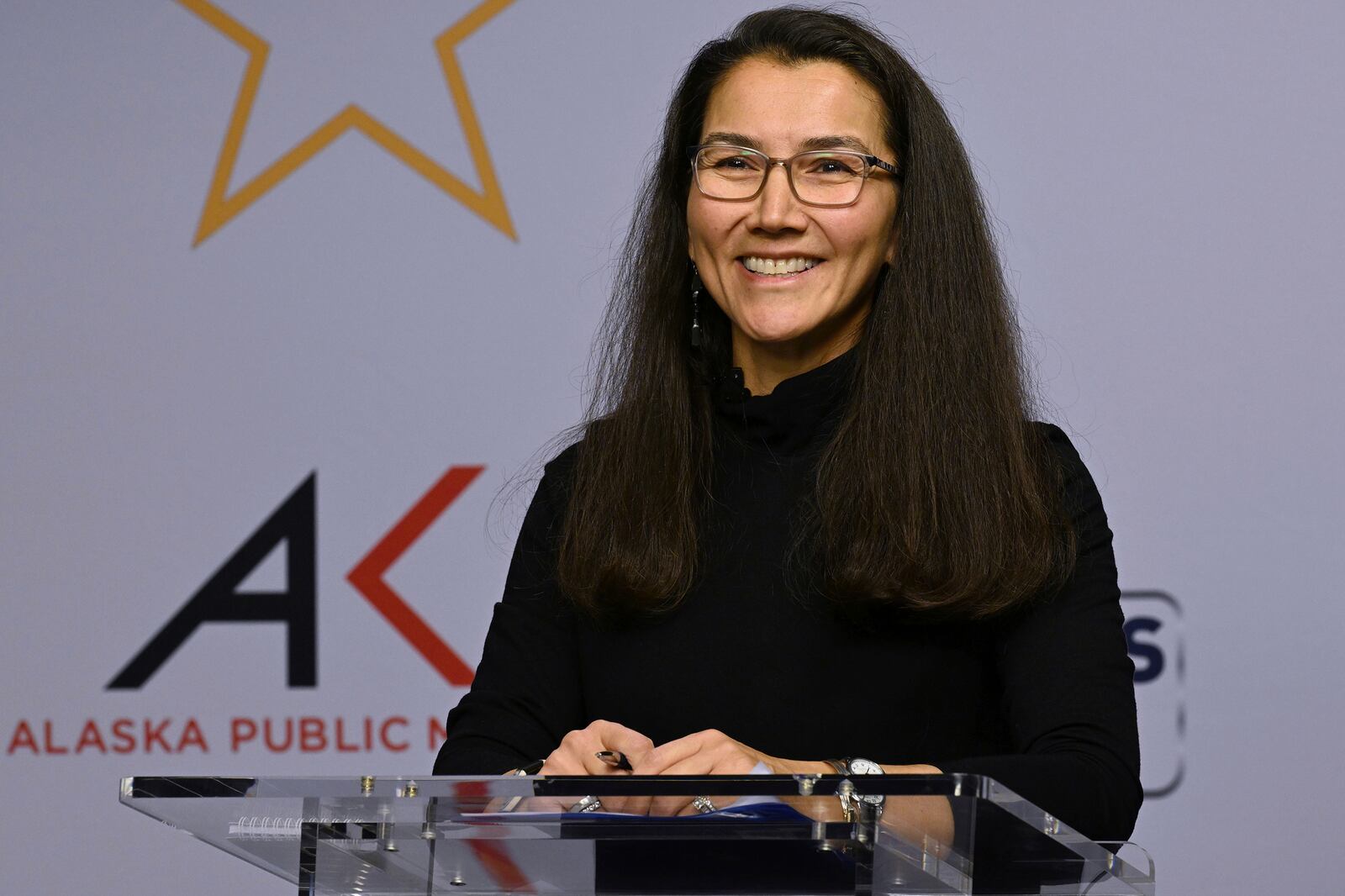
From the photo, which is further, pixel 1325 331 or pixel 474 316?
pixel 474 316

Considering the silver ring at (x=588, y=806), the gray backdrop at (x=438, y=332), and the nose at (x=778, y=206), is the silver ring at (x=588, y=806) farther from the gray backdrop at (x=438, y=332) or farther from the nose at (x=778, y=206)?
the gray backdrop at (x=438, y=332)

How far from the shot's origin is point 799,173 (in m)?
1.59

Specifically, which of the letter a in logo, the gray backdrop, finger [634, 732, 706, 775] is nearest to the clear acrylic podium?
finger [634, 732, 706, 775]

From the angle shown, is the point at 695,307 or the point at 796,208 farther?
the point at 695,307

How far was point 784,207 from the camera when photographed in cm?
158

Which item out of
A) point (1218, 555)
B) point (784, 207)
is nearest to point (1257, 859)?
point (1218, 555)

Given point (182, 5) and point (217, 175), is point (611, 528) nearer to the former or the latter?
point (217, 175)

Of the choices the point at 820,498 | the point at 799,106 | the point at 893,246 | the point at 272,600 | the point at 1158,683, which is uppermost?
the point at 799,106

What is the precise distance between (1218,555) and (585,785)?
6.68ft

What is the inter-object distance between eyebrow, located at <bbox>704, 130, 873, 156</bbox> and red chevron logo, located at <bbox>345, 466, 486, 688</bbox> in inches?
55.3

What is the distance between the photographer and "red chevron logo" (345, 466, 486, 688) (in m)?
2.91

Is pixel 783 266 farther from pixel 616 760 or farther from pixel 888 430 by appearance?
pixel 616 760

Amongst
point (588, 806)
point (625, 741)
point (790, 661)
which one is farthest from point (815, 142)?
point (588, 806)

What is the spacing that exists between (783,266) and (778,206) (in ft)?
0.21
